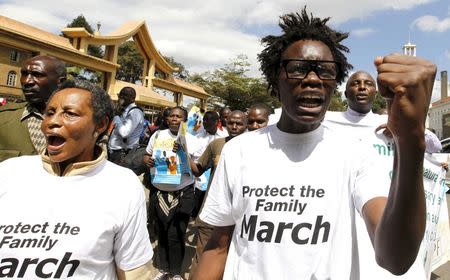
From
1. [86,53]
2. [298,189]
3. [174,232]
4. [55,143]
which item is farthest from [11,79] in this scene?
[298,189]

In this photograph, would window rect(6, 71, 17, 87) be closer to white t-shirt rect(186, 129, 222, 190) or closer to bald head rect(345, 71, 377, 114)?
white t-shirt rect(186, 129, 222, 190)

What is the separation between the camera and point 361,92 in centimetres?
381

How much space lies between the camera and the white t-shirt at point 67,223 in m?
1.56

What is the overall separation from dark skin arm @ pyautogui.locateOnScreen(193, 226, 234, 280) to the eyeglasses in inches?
28.9

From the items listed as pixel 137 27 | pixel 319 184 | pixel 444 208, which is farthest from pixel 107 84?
pixel 319 184

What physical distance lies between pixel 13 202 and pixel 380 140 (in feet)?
8.05

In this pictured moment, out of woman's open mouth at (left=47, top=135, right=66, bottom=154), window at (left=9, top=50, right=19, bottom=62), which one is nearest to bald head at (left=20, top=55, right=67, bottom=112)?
woman's open mouth at (left=47, top=135, right=66, bottom=154)

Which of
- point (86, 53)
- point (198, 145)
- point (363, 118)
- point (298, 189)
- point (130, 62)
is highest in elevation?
point (130, 62)

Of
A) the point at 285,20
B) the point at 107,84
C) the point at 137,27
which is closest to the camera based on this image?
the point at 285,20

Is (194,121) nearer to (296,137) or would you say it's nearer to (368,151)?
(296,137)

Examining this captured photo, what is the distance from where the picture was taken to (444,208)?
3.92 metres

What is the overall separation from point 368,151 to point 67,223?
1.26m

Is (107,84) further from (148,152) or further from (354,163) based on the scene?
(354,163)

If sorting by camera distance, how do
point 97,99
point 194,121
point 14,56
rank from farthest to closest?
point 14,56 < point 194,121 < point 97,99
